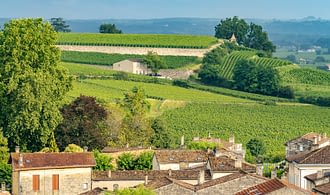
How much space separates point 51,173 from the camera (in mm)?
51719

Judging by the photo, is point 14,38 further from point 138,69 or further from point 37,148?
point 138,69

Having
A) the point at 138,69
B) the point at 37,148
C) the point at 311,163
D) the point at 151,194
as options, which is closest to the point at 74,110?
the point at 37,148

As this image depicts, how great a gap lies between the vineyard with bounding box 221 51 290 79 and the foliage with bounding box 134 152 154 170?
7074 centimetres

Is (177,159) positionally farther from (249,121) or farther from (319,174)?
(249,121)

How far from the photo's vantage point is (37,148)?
6406cm

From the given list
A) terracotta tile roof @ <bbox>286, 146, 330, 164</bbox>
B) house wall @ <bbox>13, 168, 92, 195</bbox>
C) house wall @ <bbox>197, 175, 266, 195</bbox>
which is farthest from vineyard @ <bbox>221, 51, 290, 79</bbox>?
house wall @ <bbox>197, 175, 266, 195</bbox>

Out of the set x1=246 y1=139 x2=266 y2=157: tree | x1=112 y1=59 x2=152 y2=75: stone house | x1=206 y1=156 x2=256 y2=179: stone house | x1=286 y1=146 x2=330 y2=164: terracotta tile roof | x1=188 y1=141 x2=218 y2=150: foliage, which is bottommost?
x1=246 y1=139 x2=266 y2=157: tree

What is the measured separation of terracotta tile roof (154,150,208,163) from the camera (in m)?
58.9

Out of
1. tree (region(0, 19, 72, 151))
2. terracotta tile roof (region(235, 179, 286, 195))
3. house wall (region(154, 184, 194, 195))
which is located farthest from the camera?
tree (region(0, 19, 72, 151))

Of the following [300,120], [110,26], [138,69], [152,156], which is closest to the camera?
[152,156]

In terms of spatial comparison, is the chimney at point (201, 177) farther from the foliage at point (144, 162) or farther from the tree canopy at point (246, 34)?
the tree canopy at point (246, 34)

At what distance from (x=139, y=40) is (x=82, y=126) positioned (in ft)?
317

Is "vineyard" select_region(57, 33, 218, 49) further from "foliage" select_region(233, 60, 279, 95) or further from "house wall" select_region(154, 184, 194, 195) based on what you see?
"house wall" select_region(154, 184, 194, 195)

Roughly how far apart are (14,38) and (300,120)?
123ft
